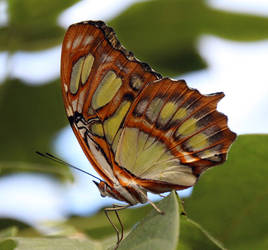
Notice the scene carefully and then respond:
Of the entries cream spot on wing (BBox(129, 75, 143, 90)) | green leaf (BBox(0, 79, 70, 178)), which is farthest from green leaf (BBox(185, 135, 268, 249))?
green leaf (BBox(0, 79, 70, 178))

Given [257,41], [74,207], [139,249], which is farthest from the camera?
[257,41]

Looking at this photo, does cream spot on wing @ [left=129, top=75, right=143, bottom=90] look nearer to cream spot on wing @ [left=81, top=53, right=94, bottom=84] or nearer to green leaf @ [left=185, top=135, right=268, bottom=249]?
cream spot on wing @ [left=81, top=53, right=94, bottom=84]

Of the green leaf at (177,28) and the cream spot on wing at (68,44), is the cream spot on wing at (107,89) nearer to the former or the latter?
the cream spot on wing at (68,44)

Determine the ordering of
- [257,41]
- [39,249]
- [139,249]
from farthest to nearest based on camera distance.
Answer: [257,41]
[39,249]
[139,249]

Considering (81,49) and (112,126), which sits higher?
(81,49)

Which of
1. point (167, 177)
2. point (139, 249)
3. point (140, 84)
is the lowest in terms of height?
point (139, 249)

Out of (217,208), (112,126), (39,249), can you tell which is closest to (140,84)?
(112,126)

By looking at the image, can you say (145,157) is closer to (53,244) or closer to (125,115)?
(125,115)

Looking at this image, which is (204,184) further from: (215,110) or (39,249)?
(39,249)
